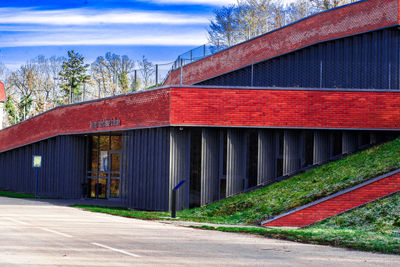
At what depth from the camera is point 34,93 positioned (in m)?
71.4

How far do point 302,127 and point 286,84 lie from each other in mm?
6879

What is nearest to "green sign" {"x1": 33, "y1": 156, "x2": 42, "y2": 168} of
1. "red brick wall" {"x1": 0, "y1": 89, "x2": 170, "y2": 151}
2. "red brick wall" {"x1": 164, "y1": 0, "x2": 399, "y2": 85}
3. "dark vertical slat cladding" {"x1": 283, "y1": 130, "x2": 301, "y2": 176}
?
"red brick wall" {"x1": 0, "y1": 89, "x2": 170, "y2": 151}

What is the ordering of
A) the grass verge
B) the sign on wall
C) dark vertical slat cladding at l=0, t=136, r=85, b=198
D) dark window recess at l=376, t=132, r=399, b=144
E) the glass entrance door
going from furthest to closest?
dark vertical slat cladding at l=0, t=136, r=85, b=198, the glass entrance door, the sign on wall, dark window recess at l=376, t=132, r=399, b=144, the grass verge

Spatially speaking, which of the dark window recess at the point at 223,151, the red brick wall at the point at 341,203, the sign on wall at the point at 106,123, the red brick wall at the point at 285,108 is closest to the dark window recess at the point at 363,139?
the red brick wall at the point at 285,108

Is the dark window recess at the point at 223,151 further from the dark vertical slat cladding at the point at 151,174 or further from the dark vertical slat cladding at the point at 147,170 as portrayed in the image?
the dark vertical slat cladding at the point at 151,174

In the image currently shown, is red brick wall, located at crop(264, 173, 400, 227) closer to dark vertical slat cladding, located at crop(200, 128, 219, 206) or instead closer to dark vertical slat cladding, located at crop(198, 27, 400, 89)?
dark vertical slat cladding, located at crop(200, 128, 219, 206)

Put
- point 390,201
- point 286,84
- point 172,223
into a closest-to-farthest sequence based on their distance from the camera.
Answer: point 390,201 → point 172,223 → point 286,84

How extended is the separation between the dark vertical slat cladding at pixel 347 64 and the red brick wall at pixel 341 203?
9.08 meters

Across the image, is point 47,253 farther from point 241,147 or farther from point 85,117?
point 85,117

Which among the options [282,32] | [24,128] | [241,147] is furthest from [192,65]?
[241,147]

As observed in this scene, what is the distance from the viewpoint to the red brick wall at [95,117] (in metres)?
24.3

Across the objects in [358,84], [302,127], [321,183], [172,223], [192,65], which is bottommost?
[172,223]

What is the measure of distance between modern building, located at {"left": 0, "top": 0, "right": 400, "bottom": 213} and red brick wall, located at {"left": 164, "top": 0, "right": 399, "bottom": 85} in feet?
0.19

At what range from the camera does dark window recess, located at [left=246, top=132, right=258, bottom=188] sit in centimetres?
2379
